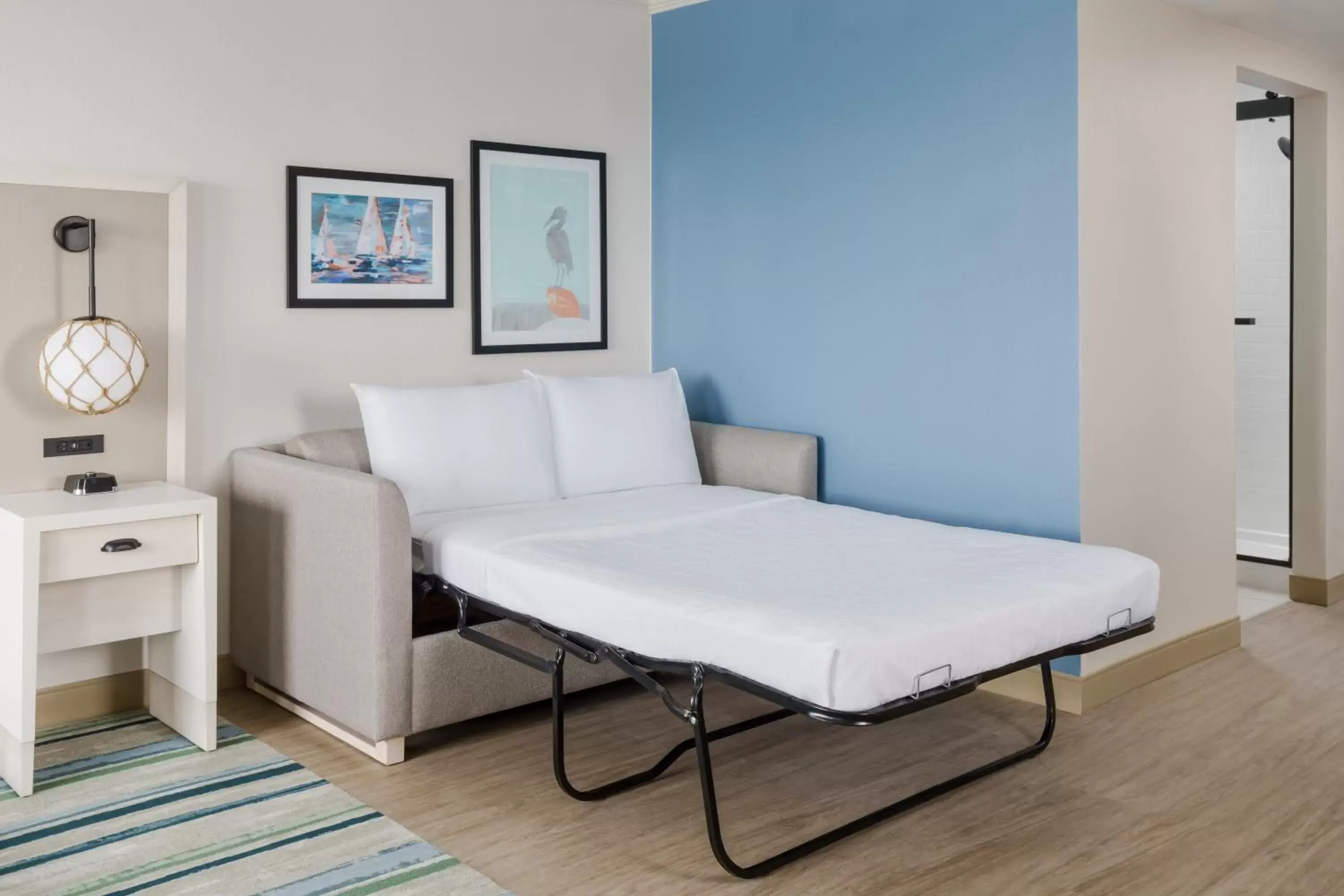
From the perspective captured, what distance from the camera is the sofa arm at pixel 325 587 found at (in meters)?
3.11

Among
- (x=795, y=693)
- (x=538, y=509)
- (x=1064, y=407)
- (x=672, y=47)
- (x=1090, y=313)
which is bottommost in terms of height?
(x=795, y=693)

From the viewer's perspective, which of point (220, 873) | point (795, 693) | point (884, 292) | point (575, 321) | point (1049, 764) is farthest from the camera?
point (575, 321)

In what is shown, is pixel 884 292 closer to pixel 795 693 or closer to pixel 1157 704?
pixel 1157 704

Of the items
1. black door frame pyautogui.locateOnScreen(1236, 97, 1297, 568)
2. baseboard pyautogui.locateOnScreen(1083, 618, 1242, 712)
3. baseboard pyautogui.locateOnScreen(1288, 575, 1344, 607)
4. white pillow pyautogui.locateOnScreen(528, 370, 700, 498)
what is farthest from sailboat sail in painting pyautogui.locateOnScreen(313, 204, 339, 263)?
baseboard pyautogui.locateOnScreen(1288, 575, 1344, 607)

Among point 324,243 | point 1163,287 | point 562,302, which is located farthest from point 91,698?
point 1163,287

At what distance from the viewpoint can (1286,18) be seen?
4.07 m

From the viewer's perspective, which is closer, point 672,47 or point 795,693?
point 795,693

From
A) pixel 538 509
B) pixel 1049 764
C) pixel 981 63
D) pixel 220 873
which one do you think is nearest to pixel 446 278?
pixel 538 509

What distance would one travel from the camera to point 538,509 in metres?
3.74

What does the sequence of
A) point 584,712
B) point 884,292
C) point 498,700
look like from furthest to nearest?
point 884,292 < point 584,712 < point 498,700

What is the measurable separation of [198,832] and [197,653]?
0.63 meters

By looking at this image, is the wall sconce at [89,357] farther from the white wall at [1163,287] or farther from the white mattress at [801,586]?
the white wall at [1163,287]

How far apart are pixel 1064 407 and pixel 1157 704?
3.21ft

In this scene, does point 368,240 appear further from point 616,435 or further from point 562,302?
point 616,435
